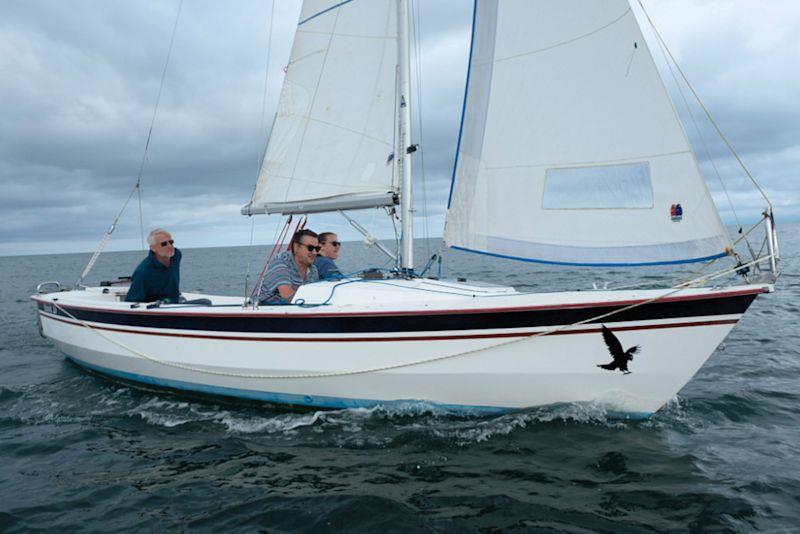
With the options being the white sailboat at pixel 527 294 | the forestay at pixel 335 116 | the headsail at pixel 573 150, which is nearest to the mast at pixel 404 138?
the white sailboat at pixel 527 294

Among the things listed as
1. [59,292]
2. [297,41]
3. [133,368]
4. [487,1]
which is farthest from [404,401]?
[59,292]

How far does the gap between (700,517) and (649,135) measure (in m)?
3.27

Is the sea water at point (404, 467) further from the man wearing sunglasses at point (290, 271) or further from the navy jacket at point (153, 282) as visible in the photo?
the navy jacket at point (153, 282)

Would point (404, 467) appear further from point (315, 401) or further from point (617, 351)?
point (617, 351)

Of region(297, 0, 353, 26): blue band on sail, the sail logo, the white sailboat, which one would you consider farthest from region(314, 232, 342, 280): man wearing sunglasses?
the sail logo

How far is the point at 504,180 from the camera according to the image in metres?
5.35

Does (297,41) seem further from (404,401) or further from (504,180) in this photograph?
(404,401)

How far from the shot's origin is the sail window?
4.74m

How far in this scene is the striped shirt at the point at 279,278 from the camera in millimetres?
6016

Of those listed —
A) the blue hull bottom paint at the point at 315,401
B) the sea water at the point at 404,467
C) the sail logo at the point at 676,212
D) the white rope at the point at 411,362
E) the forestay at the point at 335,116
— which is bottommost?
the sea water at the point at 404,467

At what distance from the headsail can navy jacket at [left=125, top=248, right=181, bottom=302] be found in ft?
13.7

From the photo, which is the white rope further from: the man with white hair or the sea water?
the man with white hair

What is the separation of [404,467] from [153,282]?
4684 millimetres

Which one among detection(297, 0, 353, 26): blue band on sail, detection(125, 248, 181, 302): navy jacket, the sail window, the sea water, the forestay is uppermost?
detection(297, 0, 353, 26): blue band on sail
